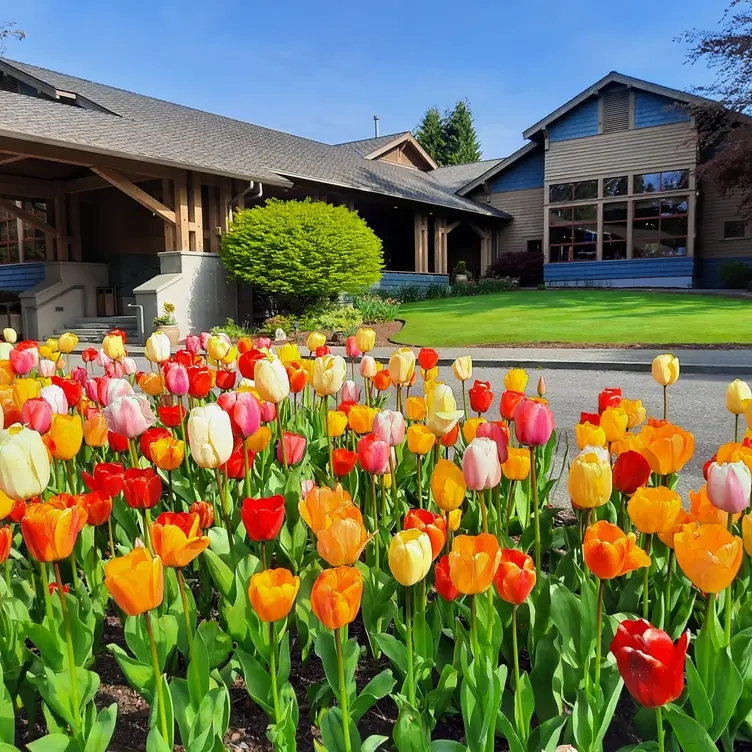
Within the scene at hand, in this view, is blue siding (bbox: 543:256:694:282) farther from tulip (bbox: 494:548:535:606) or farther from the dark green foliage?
tulip (bbox: 494:548:535:606)

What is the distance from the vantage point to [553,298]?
73.0ft

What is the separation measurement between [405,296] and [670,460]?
75.7ft

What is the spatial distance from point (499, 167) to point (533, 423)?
31.4 m

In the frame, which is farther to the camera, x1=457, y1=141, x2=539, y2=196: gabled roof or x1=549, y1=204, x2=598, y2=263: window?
x1=457, y1=141, x2=539, y2=196: gabled roof

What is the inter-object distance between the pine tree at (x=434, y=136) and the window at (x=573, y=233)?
1425 inches

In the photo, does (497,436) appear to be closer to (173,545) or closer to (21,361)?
(173,545)

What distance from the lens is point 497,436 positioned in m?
1.96

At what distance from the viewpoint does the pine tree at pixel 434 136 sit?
207 feet

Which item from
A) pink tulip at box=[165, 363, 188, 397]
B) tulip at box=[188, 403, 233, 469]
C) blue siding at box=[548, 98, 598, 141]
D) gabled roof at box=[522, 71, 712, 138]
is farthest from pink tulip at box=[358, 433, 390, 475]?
blue siding at box=[548, 98, 598, 141]

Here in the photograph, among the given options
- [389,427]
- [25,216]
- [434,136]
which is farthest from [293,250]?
[434,136]

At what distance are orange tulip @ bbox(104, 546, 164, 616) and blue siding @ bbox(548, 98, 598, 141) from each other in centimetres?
2975

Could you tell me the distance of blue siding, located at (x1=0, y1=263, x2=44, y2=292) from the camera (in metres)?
21.6

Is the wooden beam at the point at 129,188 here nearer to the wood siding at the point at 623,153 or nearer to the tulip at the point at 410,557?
the tulip at the point at 410,557

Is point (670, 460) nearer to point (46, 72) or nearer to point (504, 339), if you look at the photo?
point (504, 339)
